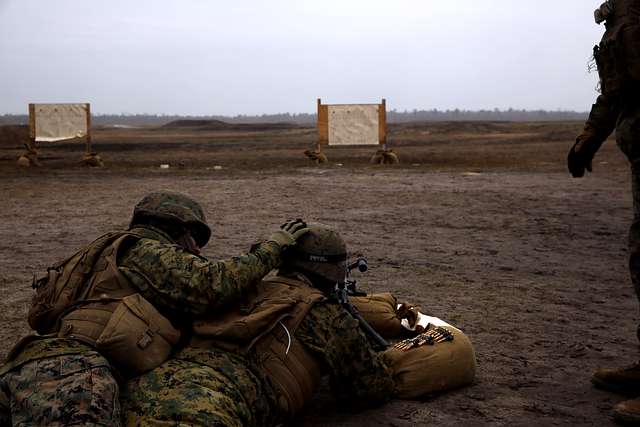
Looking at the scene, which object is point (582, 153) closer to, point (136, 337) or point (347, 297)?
point (347, 297)

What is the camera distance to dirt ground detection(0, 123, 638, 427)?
418cm

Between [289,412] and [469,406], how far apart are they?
99 cm

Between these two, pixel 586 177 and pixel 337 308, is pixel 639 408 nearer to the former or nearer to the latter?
pixel 337 308

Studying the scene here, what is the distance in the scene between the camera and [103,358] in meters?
3.05

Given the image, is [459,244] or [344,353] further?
[459,244]

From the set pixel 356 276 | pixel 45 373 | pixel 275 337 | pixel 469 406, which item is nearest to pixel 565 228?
pixel 356 276

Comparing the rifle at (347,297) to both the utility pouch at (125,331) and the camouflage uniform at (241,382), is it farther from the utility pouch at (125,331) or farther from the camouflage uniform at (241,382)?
the utility pouch at (125,331)

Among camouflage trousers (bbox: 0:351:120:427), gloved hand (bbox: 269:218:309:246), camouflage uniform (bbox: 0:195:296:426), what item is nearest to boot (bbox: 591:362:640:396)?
gloved hand (bbox: 269:218:309:246)

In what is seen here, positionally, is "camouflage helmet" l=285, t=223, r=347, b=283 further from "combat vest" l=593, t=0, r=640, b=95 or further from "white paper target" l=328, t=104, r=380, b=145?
"white paper target" l=328, t=104, r=380, b=145

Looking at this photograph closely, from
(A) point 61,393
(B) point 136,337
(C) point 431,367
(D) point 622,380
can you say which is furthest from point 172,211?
(D) point 622,380

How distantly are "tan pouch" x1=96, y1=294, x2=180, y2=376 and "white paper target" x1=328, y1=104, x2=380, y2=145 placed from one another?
18.4 metres

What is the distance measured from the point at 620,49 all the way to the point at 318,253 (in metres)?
1.77

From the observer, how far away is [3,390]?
3.01 meters

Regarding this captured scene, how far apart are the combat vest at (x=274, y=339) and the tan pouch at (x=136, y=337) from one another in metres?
0.18
